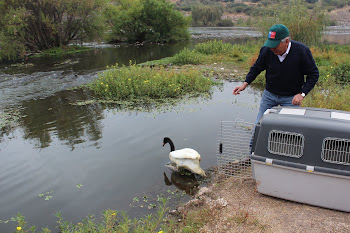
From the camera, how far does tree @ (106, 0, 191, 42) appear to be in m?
29.2

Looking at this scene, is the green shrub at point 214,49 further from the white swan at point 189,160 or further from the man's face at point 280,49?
the man's face at point 280,49

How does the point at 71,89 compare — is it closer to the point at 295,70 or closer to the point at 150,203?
the point at 150,203

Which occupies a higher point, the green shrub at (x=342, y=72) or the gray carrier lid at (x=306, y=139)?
the gray carrier lid at (x=306, y=139)

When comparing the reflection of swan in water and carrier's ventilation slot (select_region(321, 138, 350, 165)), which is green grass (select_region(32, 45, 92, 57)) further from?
carrier's ventilation slot (select_region(321, 138, 350, 165))

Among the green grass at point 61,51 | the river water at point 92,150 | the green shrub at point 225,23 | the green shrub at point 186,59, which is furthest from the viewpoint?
the green shrub at point 225,23

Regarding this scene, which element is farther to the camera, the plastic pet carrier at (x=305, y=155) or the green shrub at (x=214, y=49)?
the green shrub at (x=214, y=49)

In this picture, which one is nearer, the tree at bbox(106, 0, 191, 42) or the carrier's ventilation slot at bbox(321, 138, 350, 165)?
the carrier's ventilation slot at bbox(321, 138, 350, 165)

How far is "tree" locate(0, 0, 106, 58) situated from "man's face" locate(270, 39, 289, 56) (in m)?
19.2

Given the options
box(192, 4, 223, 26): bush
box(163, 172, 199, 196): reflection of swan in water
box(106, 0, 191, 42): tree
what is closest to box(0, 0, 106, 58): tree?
box(106, 0, 191, 42): tree

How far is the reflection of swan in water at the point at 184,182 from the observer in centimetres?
444

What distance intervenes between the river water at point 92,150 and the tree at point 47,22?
37.9 ft

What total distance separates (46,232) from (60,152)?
2706 mm

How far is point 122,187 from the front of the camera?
4.55 m

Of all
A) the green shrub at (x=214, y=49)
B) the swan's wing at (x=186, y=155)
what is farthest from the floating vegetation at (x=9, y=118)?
the green shrub at (x=214, y=49)
